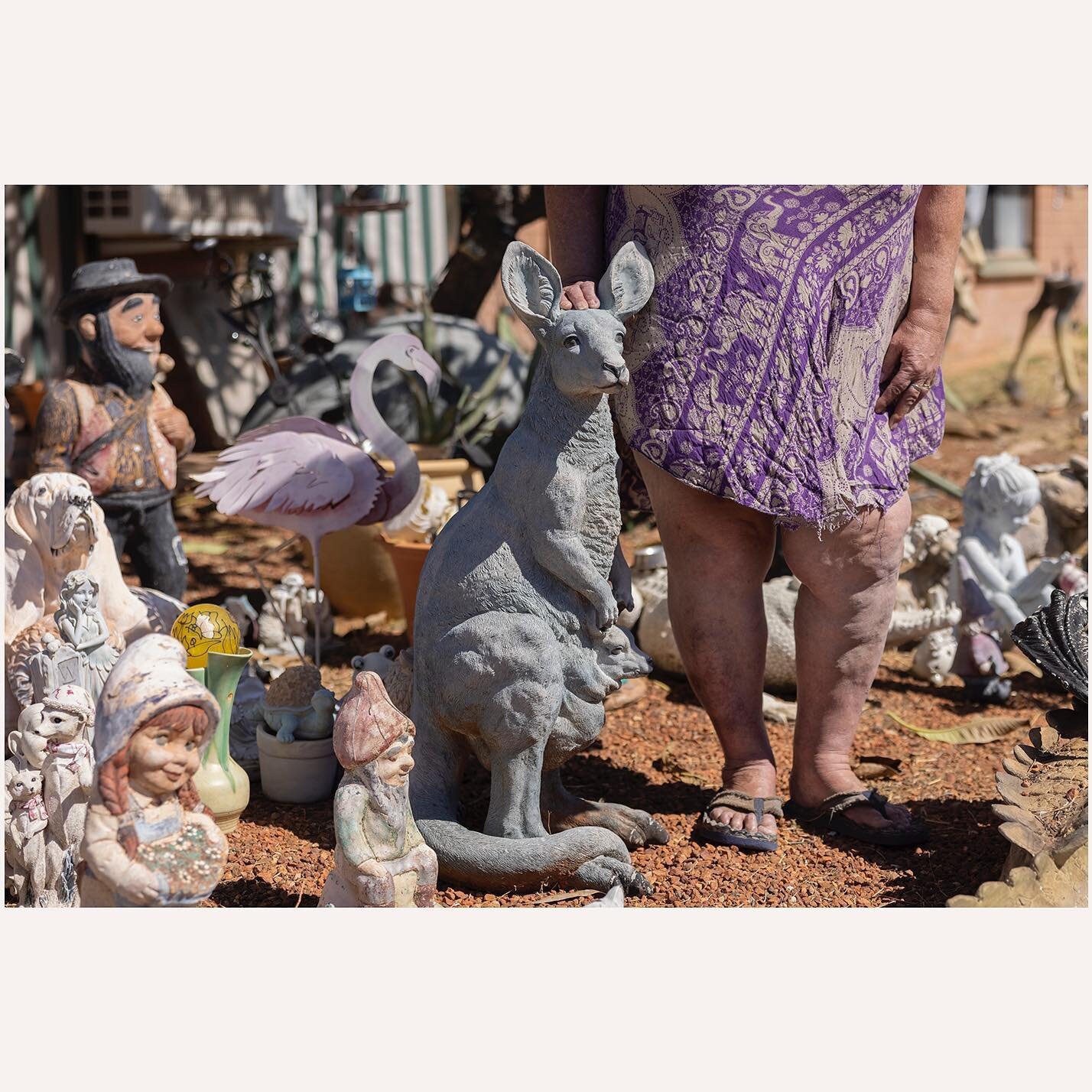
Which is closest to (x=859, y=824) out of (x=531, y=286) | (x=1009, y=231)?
(x=531, y=286)

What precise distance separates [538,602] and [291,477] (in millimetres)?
1483

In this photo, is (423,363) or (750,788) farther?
(423,363)

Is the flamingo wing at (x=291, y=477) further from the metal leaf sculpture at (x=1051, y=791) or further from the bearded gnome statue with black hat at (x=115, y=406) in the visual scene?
the metal leaf sculpture at (x=1051, y=791)

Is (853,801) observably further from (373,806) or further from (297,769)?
(297,769)

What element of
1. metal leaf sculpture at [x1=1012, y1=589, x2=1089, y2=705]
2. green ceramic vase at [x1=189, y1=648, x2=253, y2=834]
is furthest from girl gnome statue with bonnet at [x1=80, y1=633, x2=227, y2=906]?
metal leaf sculpture at [x1=1012, y1=589, x2=1089, y2=705]

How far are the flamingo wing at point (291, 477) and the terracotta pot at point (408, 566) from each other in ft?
2.00

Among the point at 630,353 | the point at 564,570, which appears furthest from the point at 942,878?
the point at 630,353

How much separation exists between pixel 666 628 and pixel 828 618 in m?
1.47

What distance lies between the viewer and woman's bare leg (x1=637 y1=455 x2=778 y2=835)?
352 centimetres

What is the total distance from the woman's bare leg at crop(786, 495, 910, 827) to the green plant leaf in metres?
0.92

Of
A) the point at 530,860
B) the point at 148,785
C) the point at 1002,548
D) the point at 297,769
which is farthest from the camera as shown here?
the point at 1002,548

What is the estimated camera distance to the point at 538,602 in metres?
3.10

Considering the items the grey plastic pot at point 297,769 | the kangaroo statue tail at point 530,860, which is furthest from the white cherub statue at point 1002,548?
the grey plastic pot at point 297,769

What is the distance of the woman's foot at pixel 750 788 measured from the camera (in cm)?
351
